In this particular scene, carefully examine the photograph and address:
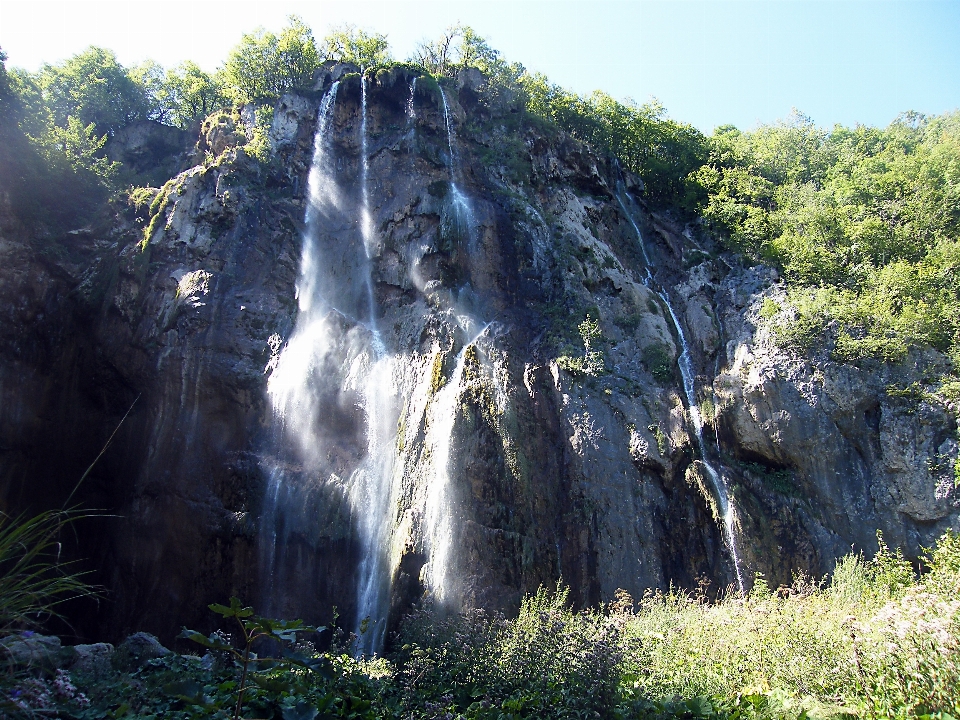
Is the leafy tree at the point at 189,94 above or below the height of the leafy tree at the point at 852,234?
above

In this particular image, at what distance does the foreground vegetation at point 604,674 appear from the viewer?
504 cm

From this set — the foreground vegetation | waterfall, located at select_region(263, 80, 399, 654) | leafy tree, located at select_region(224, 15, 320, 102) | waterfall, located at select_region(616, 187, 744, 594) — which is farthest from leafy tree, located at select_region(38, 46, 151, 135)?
the foreground vegetation

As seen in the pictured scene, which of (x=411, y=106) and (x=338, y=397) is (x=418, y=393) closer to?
(x=338, y=397)

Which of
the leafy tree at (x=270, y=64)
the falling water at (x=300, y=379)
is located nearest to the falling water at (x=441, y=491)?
the falling water at (x=300, y=379)

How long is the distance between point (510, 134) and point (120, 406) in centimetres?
1519

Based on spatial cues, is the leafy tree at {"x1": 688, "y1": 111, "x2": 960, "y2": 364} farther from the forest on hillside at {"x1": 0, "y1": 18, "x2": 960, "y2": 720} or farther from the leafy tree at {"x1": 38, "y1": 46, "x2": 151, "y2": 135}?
the leafy tree at {"x1": 38, "y1": 46, "x2": 151, "y2": 135}

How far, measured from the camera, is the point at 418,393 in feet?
53.5

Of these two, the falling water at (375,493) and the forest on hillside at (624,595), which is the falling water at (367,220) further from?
the forest on hillside at (624,595)

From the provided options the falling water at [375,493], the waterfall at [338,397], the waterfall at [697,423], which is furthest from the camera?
the waterfall at [338,397]

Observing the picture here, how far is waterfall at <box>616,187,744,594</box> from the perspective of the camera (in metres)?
14.3

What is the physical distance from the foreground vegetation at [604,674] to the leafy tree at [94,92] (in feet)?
92.9

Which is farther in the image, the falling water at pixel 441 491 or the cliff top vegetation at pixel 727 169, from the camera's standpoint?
the cliff top vegetation at pixel 727 169

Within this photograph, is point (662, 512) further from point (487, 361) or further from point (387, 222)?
point (387, 222)

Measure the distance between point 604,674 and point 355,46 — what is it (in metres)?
28.9
